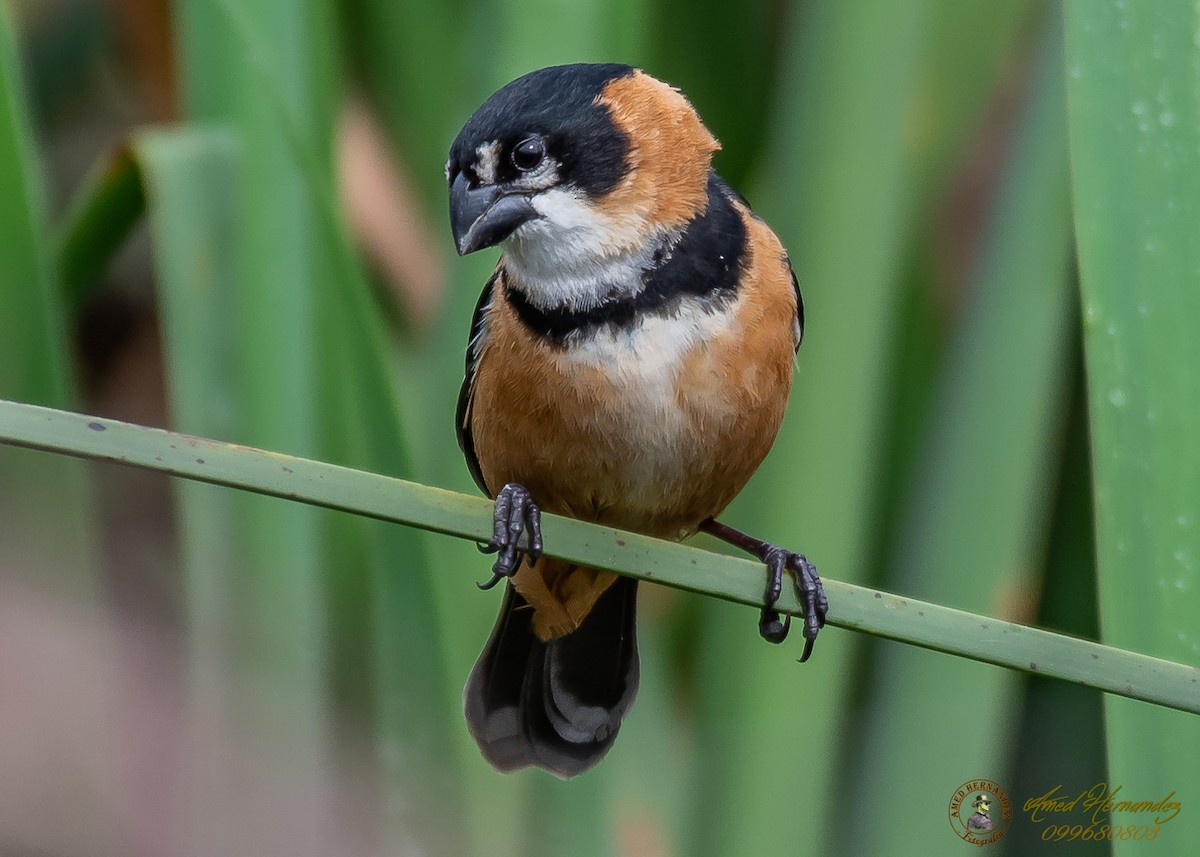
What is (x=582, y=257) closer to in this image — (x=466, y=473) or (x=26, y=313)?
(x=466, y=473)

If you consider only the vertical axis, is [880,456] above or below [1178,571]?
above

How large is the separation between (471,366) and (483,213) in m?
0.40

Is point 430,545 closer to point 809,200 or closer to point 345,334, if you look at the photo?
point 345,334

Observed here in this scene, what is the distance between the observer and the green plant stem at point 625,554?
91 centimetres

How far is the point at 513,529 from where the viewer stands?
63.9 inches

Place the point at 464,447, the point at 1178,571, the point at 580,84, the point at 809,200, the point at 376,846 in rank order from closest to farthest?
the point at 1178,571, the point at 376,846, the point at 580,84, the point at 809,200, the point at 464,447

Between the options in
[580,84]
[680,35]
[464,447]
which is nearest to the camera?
[580,84]

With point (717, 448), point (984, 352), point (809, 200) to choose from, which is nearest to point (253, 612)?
point (717, 448)

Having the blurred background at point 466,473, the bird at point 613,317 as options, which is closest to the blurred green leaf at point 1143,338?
the blurred background at point 466,473

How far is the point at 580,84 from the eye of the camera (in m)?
1.50

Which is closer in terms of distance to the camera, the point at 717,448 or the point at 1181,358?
the point at 1181,358

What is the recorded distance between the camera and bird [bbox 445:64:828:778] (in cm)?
148

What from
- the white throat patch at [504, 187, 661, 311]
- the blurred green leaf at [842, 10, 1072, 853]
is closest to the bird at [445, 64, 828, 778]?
the white throat patch at [504, 187, 661, 311]

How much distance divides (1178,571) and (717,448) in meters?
0.61
